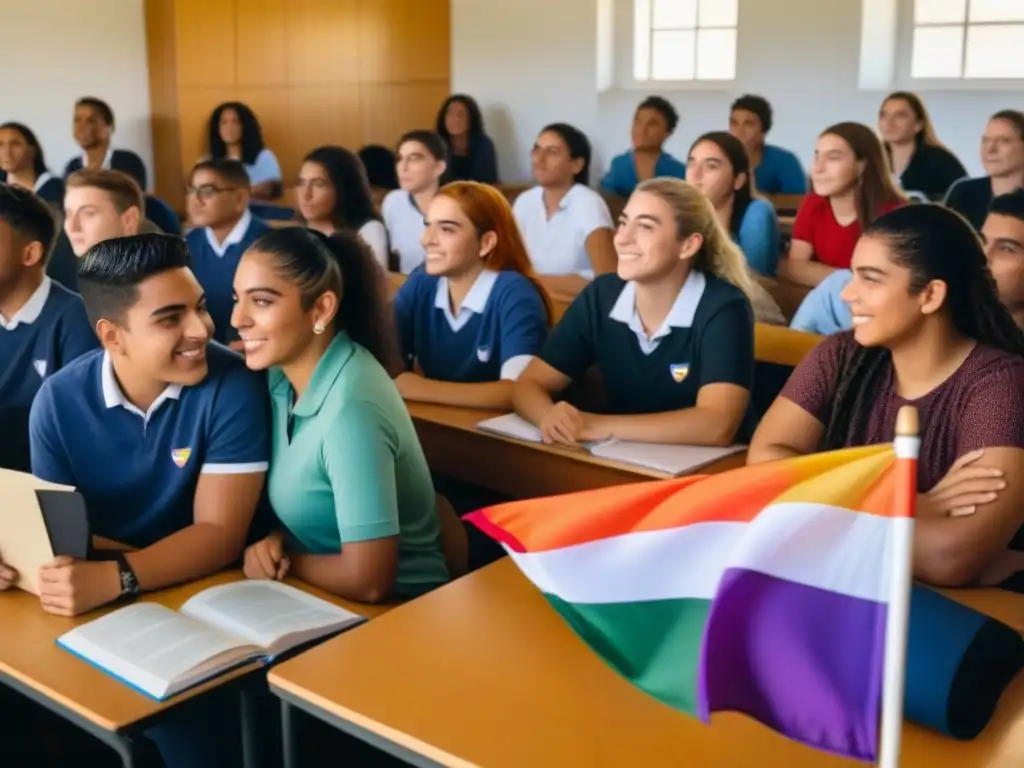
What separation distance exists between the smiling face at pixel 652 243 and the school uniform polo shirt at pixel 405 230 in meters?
2.36

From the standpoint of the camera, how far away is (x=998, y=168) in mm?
4988

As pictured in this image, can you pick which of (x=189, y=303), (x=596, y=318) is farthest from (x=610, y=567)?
(x=596, y=318)

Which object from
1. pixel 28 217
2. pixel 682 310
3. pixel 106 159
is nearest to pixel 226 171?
pixel 28 217

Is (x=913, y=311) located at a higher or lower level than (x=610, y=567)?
higher

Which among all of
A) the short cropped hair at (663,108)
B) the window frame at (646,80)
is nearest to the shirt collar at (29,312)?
the short cropped hair at (663,108)

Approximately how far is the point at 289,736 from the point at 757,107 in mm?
5785

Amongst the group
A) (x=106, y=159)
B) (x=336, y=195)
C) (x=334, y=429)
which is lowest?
(x=334, y=429)

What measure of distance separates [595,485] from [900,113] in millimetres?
4159

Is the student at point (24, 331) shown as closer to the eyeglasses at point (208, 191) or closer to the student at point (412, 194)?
the eyeglasses at point (208, 191)

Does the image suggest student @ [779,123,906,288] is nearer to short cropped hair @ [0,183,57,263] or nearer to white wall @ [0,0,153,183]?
short cropped hair @ [0,183,57,263]

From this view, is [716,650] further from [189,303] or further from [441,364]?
[441,364]

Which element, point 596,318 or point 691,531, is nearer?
point 691,531

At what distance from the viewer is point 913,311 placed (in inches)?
84.7

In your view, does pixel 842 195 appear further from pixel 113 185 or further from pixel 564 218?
pixel 113 185
